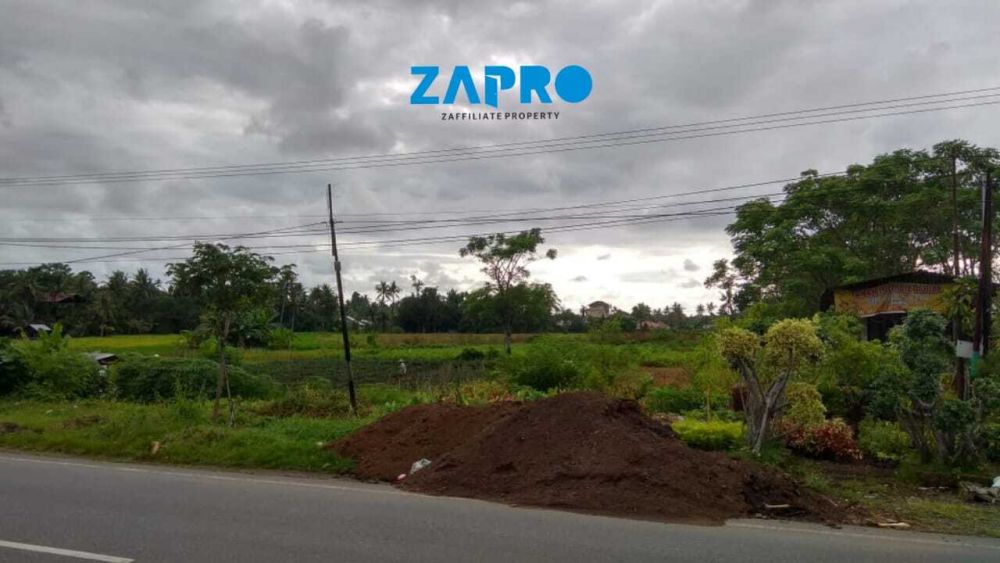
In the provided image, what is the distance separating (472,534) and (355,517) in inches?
52.8

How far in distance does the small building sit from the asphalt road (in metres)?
15.3

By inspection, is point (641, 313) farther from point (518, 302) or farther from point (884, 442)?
point (884, 442)

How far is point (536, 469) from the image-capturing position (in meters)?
9.18

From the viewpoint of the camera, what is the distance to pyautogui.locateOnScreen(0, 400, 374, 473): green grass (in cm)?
1124

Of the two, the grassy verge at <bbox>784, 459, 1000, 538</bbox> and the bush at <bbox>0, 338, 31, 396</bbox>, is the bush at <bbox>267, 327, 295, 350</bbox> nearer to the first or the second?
the bush at <bbox>0, 338, 31, 396</bbox>

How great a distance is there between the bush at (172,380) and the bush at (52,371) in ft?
2.89

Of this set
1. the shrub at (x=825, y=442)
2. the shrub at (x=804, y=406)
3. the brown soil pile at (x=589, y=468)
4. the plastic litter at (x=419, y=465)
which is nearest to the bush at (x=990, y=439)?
the shrub at (x=825, y=442)

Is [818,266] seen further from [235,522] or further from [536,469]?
[235,522]

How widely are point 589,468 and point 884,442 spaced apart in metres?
6.23

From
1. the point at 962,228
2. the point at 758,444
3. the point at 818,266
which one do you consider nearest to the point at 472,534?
the point at 758,444

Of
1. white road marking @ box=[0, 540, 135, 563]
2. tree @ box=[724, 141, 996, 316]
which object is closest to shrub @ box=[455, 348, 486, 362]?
tree @ box=[724, 141, 996, 316]

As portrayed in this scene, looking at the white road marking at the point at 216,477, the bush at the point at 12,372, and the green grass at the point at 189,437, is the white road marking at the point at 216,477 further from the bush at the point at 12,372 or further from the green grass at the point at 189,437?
the bush at the point at 12,372

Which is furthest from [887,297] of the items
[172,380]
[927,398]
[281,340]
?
[281,340]

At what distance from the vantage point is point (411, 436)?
1161 centimetres
